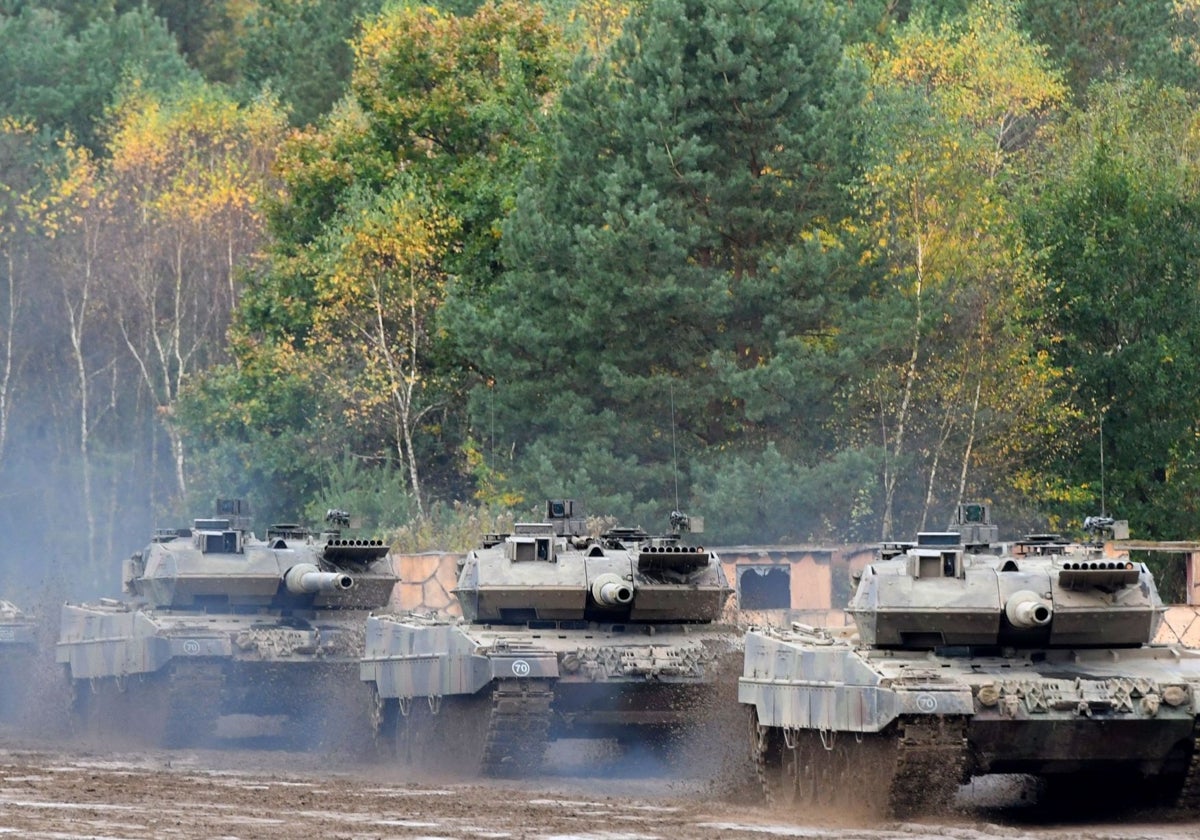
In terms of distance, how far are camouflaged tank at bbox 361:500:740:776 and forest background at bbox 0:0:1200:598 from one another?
15.1 m

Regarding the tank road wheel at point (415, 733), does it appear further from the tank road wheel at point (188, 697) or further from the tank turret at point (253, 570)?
the tank turret at point (253, 570)

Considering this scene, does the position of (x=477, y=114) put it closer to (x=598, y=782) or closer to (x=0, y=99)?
(x=0, y=99)

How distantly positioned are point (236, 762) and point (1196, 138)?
29.8m

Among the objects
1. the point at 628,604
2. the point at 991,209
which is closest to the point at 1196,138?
the point at 991,209

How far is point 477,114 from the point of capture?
4769cm

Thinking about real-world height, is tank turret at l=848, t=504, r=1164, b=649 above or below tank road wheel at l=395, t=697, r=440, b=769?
above

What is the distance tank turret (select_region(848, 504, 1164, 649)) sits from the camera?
17.7 meters

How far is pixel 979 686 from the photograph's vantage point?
1684 centimetres

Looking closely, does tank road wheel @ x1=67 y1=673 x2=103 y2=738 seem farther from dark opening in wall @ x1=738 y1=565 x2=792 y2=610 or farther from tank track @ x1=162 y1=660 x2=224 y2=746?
dark opening in wall @ x1=738 y1=565 x2=792 y2=610

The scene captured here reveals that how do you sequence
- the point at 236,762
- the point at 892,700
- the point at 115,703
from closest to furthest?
the point at 892,700 → the point at 236,762 → the point at 115,703

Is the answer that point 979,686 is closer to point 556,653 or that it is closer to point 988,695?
point 988,695

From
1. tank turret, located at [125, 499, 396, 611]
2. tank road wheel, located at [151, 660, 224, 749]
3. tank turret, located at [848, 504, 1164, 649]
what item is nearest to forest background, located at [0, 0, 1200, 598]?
tank turret, located at [125, 499, 396, 611]

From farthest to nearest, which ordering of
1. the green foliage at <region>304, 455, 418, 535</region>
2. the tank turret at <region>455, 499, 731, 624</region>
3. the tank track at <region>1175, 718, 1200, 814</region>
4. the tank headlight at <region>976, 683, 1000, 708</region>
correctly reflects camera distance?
the green foliage at <region>304, 455, 418, 535</region>, the tank turret at <region>455, 499, 731, 624</region>, the tank track at <region>1175, 718, 1200, 814</region>, the tank headlight at <region>976, 683, 1000, 708</region>

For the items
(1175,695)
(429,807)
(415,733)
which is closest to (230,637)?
(415,733)
